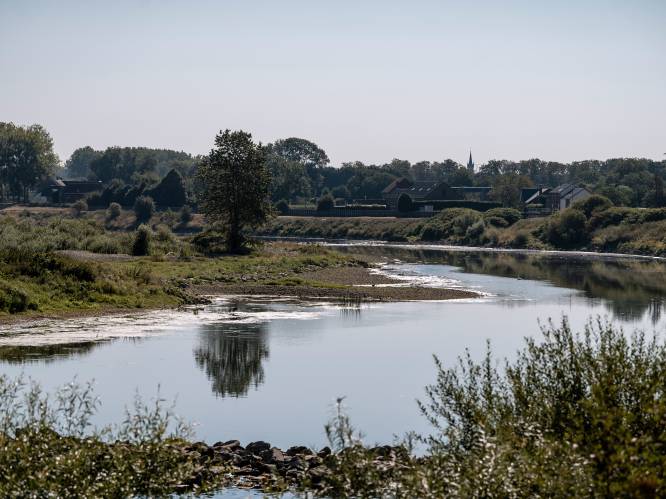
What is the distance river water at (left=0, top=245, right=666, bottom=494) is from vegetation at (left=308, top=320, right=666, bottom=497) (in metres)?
6.16

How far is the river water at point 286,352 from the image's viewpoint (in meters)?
28.2

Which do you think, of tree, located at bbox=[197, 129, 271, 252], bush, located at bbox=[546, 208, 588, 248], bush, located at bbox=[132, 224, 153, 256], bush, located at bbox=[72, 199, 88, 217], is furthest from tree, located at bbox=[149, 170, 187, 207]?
bush, located at bbox=[132, 224, 153, 256]

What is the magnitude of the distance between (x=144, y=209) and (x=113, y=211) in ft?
26.3

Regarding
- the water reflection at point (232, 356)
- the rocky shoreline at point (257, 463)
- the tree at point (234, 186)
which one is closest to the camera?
the rocky shoreline at point (257, 463)

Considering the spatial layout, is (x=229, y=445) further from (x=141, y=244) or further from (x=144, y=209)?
(x=144, y=209)

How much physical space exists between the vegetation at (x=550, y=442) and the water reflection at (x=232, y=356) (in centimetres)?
1350

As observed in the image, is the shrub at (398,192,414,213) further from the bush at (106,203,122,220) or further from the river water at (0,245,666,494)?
the river water at (0,245,666,494)

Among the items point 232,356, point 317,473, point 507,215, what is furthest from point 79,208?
point 317,473

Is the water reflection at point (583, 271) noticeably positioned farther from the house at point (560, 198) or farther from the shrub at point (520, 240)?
the house at point (560, 198)

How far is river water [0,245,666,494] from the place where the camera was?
28156 millimetres

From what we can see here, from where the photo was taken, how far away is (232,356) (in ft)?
124

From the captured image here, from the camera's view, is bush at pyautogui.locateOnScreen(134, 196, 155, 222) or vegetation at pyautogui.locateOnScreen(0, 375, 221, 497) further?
bush at pyautogui.locateOnScreen(134, 196, 155, 222)

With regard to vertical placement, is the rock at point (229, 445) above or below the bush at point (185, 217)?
below

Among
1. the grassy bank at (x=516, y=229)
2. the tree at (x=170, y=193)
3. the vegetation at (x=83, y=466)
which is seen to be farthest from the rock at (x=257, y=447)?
the tree at (x=170, y=193)
